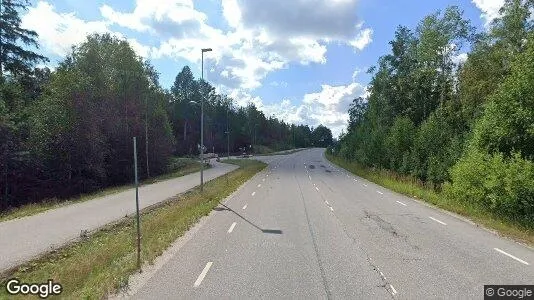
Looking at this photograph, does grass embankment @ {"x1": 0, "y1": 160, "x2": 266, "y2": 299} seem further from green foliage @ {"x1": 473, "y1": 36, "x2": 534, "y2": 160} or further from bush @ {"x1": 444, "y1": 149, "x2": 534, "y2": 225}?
green foliage @ {"x1": 473, "y1": 36, "x2": 534, "y2": 160}

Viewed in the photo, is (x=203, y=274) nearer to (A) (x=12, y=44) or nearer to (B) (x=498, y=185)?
(B) (x=498, y=185)

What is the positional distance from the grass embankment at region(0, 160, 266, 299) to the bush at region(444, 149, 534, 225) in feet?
38.9

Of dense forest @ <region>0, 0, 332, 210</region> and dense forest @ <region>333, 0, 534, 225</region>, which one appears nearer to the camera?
dense forest @ <region>333, 0, 534, 225</region>

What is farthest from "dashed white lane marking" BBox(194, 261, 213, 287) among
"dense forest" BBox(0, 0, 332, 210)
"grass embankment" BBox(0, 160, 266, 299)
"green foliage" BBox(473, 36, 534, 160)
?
"dense forest" BBox(0, 0, 332, 210)

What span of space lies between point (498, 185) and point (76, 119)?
116ft

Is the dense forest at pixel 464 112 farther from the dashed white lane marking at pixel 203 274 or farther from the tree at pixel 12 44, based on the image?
the tree at pixel 12 44

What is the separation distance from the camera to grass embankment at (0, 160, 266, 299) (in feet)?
29.1

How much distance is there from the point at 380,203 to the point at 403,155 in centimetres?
2035

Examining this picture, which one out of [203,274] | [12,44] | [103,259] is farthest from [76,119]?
[203,274]

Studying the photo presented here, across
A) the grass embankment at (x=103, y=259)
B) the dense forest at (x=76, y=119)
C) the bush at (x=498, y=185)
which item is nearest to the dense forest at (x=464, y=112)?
the bush at (x=498, y=185)

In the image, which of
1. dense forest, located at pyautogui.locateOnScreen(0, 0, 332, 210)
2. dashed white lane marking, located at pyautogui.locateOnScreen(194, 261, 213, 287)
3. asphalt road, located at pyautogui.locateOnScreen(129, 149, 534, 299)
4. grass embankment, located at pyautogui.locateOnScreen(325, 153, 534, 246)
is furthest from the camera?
dense forest, located at pyautogui.locateOnScreen(0, 0, 332, 210)

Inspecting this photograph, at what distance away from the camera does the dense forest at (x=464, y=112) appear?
19750 mm

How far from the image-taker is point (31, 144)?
3825 cm

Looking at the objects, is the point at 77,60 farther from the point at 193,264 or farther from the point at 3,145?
the point at 193,264
